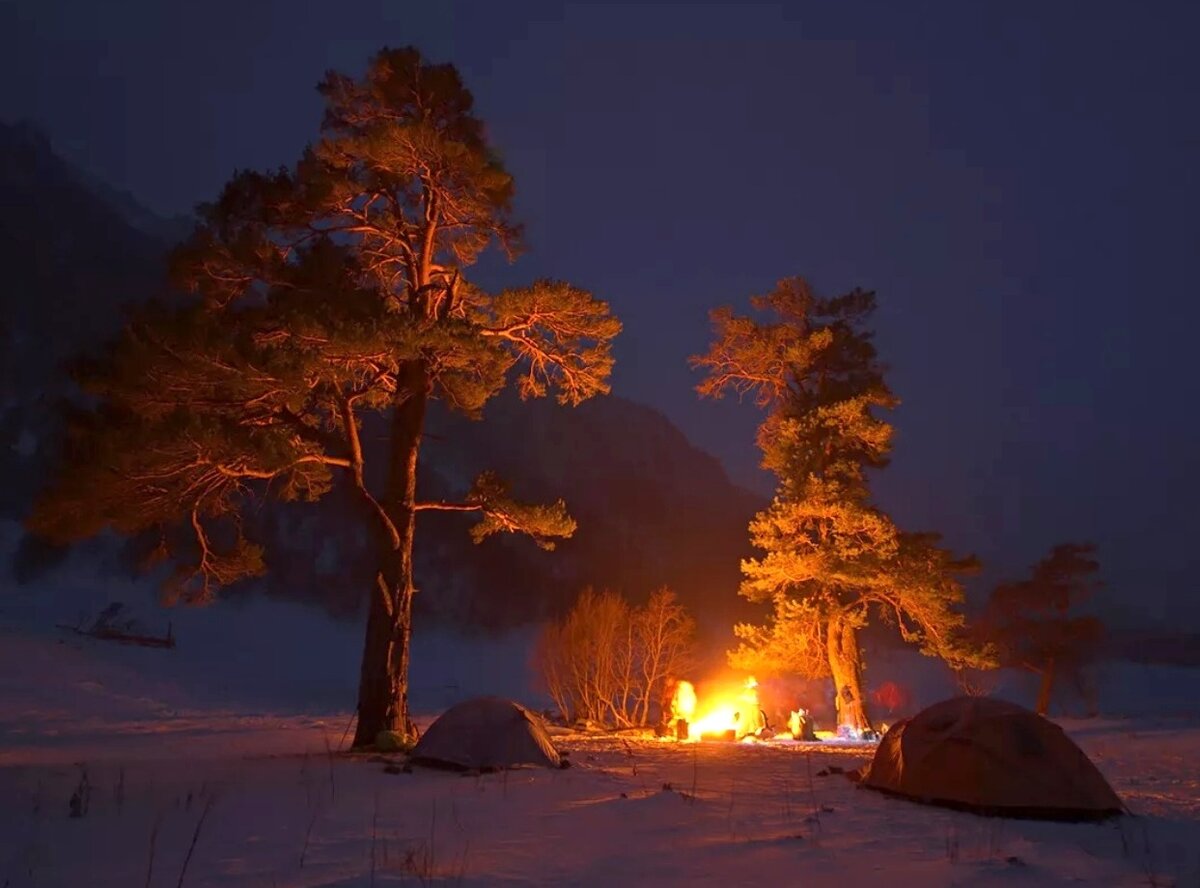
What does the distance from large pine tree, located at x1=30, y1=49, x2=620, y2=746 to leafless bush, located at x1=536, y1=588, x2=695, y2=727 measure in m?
9.40

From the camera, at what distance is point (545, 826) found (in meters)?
6.66

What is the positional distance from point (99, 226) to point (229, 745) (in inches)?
2608

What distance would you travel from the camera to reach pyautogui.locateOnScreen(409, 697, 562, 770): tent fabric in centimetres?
998

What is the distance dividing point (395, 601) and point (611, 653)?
35.7ft

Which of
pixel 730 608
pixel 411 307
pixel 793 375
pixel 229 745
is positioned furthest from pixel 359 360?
pixel 730 608

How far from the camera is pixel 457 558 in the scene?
56750 millimetres

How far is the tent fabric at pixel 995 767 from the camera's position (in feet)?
24.7

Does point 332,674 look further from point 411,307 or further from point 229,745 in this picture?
point 411,307

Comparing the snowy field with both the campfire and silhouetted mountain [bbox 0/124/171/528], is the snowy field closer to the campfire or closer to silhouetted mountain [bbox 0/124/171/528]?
the campfire

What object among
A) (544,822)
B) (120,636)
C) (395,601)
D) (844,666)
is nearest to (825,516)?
(844,666)

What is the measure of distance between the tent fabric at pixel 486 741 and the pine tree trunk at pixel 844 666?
10.6 m

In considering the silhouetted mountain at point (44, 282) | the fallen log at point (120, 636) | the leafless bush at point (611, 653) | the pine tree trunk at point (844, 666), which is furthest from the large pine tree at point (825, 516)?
the silhouetted mountain at point (44, 282)

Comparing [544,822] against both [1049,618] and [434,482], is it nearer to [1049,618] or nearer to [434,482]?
[1049,618]

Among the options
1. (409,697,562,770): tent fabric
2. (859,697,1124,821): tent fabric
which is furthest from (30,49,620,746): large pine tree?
(859,697,1124,821): tent fabric
